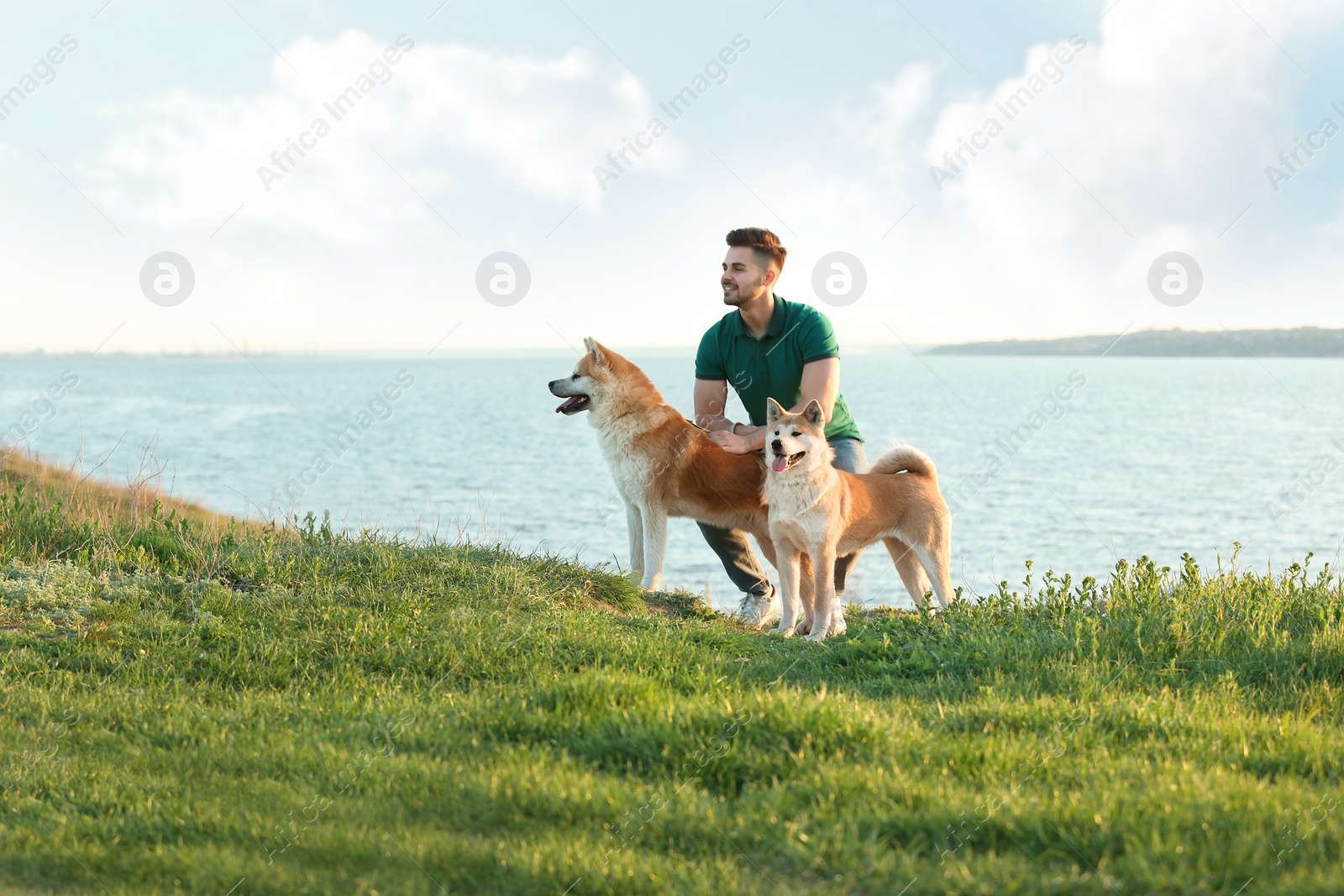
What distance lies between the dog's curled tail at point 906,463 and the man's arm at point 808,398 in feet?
1.76

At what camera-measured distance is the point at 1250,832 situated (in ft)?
9.60

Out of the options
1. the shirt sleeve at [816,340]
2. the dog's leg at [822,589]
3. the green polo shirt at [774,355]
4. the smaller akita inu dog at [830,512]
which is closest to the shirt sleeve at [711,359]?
the green polo shirt at [774,355]

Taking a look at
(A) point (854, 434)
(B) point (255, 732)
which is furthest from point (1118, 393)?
(B) point (255, 732)

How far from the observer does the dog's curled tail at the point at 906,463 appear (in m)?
7.00

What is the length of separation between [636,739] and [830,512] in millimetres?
2934

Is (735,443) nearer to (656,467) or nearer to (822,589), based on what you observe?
(656,467)

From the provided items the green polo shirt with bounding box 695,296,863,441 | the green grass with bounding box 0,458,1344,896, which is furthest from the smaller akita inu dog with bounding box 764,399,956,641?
the green polo shirt with bounding box 695,296,863,441

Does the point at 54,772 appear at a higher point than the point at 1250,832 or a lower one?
lower

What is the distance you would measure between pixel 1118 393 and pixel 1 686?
85291 millimetres

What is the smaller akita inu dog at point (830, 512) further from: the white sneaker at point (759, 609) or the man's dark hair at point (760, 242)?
the man's dark hair at point (760, 242)

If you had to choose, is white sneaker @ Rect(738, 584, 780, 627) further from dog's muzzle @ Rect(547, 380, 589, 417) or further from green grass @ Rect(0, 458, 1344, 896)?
dog's muzzle @ Rect(547, 380, 589, 417)

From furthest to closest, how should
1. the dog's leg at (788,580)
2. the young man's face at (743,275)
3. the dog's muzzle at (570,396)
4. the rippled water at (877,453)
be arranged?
the rippled water at (877,453) → the dog's muzzle at (570,396) → the young man's face at (743,275) → the dog's leg at (788,580)

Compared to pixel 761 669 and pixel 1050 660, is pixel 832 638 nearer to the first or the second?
pixel 761 669

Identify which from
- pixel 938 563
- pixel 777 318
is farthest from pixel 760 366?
pixel 938 563
